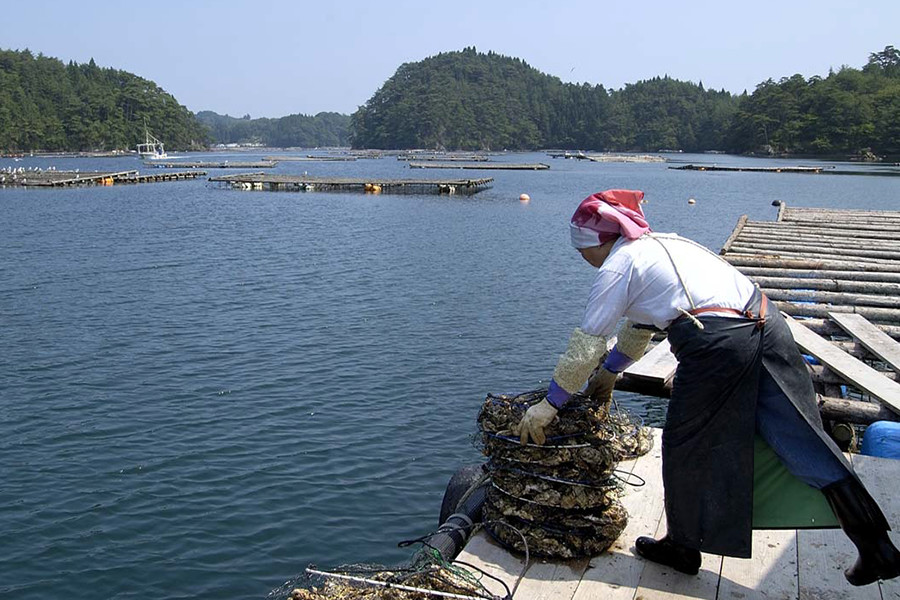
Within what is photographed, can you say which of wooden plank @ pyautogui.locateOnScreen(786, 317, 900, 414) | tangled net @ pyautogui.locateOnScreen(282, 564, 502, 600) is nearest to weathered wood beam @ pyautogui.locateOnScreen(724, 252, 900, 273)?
wooden plank @ pyautogui.locateOnScreen(786, 317, 900, 414)

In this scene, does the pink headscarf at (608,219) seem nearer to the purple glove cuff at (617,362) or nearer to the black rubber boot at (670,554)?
the purple glove cuff at (617,362)

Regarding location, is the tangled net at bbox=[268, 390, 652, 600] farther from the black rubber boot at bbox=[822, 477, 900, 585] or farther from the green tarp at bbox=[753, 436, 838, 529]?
the black rubber boot at bbox=[822, 477, 900, 585]

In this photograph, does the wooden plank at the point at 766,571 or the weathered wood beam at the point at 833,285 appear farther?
the weathered wood beam at the point at 833,285

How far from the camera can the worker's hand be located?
4.36 metres

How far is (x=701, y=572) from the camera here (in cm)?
451

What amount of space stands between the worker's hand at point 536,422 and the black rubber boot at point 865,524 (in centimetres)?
144

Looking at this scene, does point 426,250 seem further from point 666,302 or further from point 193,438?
point 666,302

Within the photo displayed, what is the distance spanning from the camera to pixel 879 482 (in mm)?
5441

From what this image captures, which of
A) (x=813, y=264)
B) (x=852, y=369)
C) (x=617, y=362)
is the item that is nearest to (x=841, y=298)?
(x=813, y=264)

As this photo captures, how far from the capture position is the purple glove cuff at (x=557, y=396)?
429cm

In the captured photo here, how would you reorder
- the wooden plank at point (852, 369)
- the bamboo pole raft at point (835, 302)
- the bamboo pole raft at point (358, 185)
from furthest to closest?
the bamboo pole raft at point (358, 185), the bamboo pole raft at point (835, 302), the wooden plank at point (852, 369)

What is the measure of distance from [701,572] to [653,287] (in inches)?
67.3

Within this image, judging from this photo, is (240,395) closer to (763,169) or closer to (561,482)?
(561,482)

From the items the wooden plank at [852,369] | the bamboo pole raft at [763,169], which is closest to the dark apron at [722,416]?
the wooden plank at [852,369]
